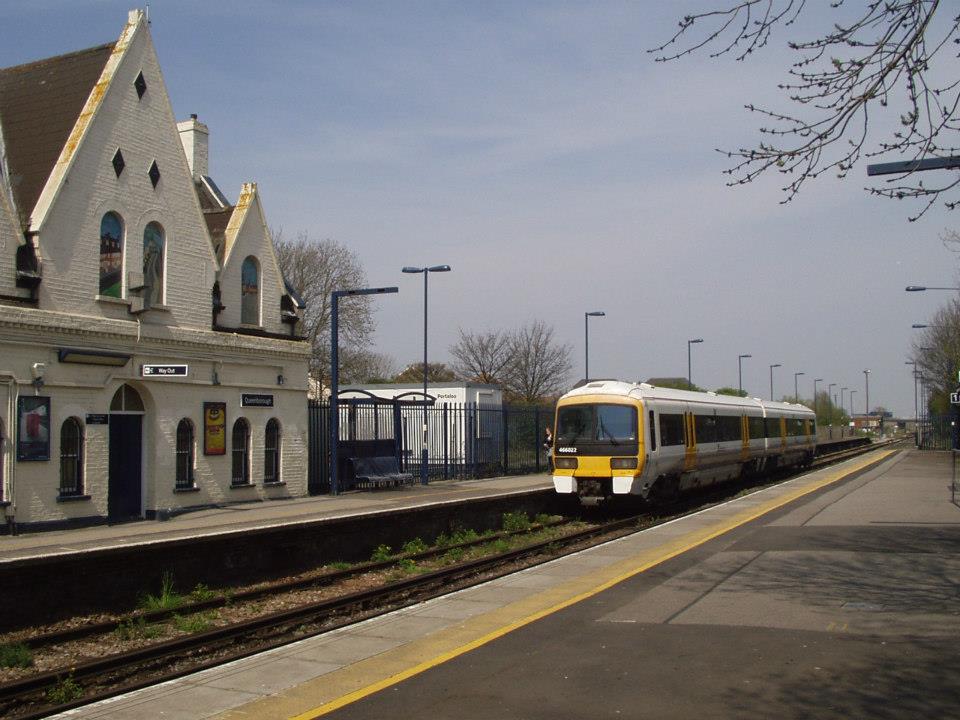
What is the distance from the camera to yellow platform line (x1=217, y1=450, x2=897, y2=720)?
7.04 meters

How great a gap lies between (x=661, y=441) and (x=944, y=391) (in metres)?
47.7

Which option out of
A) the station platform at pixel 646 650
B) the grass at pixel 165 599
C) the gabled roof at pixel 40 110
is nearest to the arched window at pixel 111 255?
the gabled roof at pixel 40 110

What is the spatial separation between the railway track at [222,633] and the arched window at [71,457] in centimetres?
658

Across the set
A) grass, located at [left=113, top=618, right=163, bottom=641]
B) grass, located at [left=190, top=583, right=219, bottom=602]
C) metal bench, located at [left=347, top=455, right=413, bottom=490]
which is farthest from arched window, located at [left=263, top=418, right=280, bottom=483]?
grass, located at [left=113, top=618, right=163, bottom=641]

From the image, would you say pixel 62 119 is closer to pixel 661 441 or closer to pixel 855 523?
pixel 661 441

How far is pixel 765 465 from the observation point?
33125 mm

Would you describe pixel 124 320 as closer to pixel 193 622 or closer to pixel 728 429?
pixel 193 622

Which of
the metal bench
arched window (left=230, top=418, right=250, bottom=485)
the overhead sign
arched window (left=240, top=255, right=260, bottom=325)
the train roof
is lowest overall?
the metal bench

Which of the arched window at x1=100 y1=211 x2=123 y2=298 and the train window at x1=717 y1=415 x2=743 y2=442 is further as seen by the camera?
the train window at x1=717 y1=415 x2=743 y2=442

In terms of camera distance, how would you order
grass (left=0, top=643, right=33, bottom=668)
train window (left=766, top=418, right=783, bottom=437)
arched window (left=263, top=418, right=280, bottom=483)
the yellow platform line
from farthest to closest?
1. train window (left=766, top=418, right=783, bottom=437)
2. arched window (left=263, top=418, right=280, bottom=483)
3. grass (left=0, top=643, right=33, bottom=668)
4. the yellow platform line

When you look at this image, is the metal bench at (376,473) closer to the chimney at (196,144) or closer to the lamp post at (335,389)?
the lamp post at (335,389)

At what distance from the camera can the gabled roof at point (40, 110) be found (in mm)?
18906

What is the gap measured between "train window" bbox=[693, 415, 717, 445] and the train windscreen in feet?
13.3

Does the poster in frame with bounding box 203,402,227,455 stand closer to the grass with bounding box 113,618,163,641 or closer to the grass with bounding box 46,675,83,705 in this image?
the grass with bounding box 113,618,163,641
